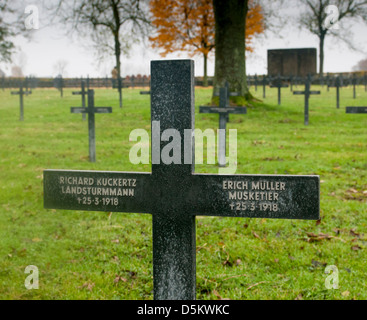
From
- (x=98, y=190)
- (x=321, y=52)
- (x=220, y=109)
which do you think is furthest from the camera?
(x=321, y=52)

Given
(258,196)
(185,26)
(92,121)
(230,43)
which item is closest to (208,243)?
(258,196)

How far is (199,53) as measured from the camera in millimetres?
37000

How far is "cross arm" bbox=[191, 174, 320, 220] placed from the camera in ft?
9.29

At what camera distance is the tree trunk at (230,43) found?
59.5 ft

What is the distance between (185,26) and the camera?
35219 mm

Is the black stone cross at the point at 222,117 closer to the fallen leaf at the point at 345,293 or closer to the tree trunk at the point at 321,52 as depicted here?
the fallen leaf at the point at 345,293

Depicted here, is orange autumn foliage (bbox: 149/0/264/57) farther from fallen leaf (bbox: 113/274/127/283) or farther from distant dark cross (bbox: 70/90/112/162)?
fallen leaf (bbox: 113/274/127/283)

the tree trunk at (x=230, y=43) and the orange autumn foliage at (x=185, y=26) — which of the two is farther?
the orange autumn foliage at (x=185, y=26)

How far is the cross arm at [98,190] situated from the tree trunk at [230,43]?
15.8 meters

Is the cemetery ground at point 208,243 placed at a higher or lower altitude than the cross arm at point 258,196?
lower

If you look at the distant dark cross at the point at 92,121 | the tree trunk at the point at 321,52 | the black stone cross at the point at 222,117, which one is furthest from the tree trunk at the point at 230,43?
the tree trunk at the point at 321,52

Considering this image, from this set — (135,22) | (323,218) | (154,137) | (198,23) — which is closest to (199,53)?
(198,23)

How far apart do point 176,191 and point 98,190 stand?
545 mm

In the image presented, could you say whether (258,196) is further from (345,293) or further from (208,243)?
(208,243)
